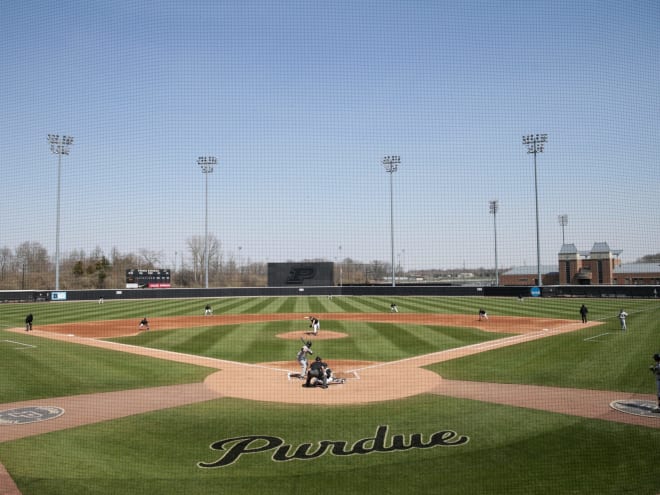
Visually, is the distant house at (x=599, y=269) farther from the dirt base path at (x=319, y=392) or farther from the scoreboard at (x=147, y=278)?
the dirt base path at (x=319, y=392)

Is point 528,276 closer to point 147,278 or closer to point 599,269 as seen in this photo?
point 599,269

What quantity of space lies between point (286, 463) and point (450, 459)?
8.15 ft

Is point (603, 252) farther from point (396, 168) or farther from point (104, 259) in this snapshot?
point (104, 259)

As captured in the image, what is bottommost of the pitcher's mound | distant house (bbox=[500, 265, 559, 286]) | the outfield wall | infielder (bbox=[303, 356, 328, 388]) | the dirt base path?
the dirt base path

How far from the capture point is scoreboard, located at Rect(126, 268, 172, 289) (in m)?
56.7

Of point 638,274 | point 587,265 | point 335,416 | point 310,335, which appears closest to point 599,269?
point 587,265

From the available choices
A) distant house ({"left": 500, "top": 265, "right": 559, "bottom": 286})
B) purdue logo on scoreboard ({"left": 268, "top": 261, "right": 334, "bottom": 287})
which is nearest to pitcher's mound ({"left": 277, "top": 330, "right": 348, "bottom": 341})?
purdue logo on scoreboard ({"left": 268, "top": 261, "right": 334, "bottom": 287})

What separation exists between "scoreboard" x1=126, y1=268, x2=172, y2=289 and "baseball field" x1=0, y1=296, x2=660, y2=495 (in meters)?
37.4

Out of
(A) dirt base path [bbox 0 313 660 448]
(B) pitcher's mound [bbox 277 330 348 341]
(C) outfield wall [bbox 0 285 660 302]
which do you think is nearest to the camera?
(A) dirt base path [bbox 0 313 660 448]

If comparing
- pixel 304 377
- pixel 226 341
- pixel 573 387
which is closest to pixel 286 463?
pixel 304 377

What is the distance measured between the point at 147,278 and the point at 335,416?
52.3 meters

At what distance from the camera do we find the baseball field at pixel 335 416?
6953 millimetres

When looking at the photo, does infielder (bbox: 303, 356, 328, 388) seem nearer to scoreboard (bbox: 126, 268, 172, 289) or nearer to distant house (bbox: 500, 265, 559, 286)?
scoreboard (bbox: 126, 268, 172, 289)

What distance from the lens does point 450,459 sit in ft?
24.7
